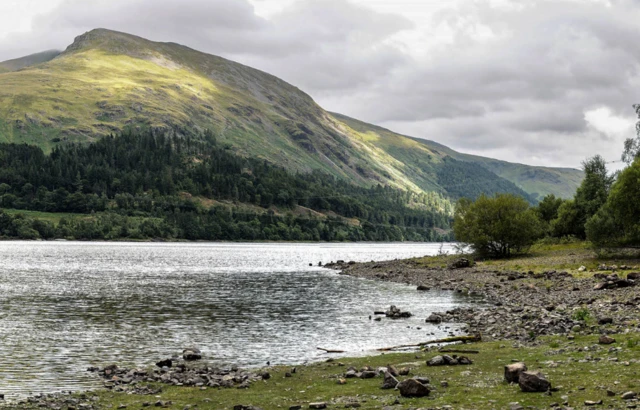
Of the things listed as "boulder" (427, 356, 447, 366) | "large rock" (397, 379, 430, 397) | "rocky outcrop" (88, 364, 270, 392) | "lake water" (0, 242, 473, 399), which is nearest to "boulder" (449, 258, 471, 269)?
"lake water" (0, 242, 473, 399)

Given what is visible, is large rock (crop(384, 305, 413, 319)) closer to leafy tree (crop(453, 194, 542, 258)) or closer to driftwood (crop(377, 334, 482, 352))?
driftwood (crop(377, 334, 482, 352))

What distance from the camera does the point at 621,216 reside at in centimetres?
8238

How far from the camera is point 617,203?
8188 centimetres

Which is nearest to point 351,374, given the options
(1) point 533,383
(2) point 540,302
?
(1) point 533,383

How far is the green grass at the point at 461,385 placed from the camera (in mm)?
20234

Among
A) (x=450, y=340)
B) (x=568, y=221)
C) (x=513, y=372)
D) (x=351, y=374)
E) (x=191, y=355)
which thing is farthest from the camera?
(x=568, y=221)

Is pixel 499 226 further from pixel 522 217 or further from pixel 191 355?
pixel 191 355

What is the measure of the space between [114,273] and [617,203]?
3399 inches

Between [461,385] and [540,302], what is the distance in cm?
3353

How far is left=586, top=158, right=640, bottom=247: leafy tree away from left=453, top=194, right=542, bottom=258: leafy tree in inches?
797

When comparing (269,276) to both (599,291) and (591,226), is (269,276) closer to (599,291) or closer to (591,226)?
(591,226)

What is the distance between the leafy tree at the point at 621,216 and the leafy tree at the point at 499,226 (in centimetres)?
2023

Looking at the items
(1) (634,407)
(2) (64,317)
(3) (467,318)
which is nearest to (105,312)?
(2) (64,317)

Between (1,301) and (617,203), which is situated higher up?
(617,203)
